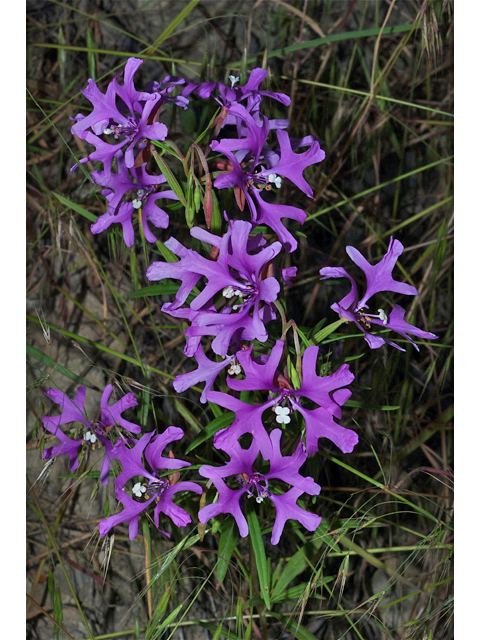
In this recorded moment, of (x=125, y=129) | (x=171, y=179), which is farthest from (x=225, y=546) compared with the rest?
(x=125, y=129)

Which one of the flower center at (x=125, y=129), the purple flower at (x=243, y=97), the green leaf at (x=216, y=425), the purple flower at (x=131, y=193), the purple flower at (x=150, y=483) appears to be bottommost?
the purple flower at (x=150, y=483)

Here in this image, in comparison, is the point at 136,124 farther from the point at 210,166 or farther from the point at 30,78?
the point at 30,78

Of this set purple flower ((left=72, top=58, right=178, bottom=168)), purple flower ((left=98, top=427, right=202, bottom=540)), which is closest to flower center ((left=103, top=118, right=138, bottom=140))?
purple flower ((left=72, top=58, right=178, bottom=168))

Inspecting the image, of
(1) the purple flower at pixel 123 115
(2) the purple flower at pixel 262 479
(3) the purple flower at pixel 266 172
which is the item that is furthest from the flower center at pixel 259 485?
(1) the purple flower at pixel 123 115

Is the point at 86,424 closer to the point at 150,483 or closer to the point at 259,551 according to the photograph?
the point at 150,483

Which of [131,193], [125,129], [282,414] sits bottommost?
[282,414]

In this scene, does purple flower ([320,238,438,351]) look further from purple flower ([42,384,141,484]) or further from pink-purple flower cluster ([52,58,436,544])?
purple flower ([42,384,141,484])

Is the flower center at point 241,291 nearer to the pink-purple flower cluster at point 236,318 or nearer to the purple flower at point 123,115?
the pink-purple flower cluster at point 236,318
